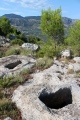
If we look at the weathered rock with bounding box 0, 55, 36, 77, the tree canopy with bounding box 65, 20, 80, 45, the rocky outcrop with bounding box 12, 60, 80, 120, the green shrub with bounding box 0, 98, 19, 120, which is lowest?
the green shrub with bounding box 0, 98, 19, 120

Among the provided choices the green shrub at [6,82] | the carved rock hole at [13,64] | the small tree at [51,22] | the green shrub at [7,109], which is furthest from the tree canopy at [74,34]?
the green shrub at [7,109]

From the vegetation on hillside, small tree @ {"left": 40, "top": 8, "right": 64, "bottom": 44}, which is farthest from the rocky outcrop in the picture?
small tree @ {"left": 40, "top": 8, "right": 64, "bottom": 44}

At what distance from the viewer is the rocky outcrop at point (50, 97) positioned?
1202 cm

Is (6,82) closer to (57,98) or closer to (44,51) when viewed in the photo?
(57,98)

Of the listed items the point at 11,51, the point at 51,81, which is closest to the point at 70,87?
the point at 51,81

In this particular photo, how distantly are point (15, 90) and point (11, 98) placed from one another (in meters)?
0.84

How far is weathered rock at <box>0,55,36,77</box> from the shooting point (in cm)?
1833

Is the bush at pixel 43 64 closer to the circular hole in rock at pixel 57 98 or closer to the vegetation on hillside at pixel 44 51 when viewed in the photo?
the vegetation on hillside at pixel 44 51

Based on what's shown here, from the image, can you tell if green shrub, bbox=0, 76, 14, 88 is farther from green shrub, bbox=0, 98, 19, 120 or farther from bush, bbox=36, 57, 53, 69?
bush, bbox=36, 57, 53, 69

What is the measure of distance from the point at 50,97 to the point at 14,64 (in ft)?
24.6

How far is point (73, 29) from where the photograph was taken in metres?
32.3

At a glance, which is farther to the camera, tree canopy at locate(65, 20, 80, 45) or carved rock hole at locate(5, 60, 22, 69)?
tree canopy at locate(65, 20, 80, 45)

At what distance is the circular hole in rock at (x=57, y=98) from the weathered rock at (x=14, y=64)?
181 inches

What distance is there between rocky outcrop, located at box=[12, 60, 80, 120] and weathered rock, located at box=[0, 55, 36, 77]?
159cm
